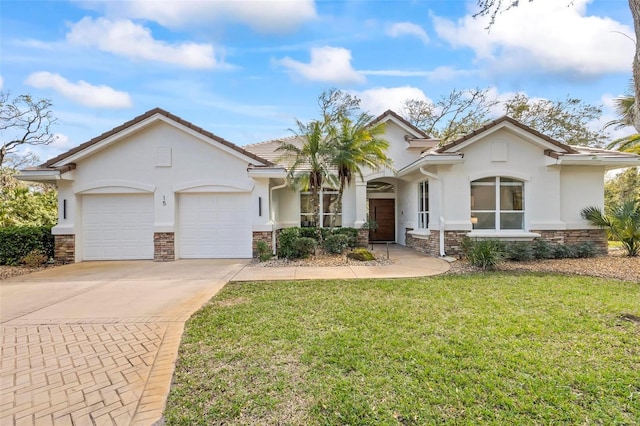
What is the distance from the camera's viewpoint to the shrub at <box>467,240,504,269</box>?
31.7 feet

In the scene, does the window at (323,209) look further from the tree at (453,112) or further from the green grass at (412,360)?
the tree at (453,112)

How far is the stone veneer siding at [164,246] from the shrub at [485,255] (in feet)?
34.6

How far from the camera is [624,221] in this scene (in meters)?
11.3

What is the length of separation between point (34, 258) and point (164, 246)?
4195mm

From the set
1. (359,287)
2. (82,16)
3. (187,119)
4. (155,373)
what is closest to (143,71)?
(82,16)

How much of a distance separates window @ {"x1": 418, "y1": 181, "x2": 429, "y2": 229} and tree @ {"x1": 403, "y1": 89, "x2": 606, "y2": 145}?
46.8 ft

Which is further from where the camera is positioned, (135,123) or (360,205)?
(360,205)

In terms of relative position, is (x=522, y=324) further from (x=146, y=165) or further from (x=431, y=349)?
(x=146, y=165)

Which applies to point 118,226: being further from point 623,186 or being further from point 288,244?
point 623,186

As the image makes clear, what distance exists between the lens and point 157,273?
982 cm

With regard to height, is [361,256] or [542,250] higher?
[542,250]

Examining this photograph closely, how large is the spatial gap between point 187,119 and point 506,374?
12.5m

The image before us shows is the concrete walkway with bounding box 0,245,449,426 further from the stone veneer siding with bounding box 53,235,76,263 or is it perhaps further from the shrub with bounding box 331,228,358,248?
the shrub with bounding box 331,228,358,248

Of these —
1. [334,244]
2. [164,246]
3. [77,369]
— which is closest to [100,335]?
[77,369]
